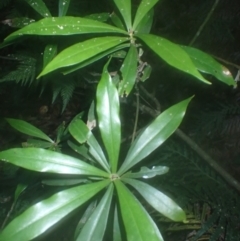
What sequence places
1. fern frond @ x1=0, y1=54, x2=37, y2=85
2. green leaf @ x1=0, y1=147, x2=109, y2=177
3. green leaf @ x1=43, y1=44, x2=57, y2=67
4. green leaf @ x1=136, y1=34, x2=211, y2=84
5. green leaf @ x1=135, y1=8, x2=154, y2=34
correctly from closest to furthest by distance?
green leaf @ x1=136, y1=34, x2=211, y2=84, green leaf @ x1=0, y1=147, x2=109, y2=177, green leaf @ x1=135, y1=8, x2=154, y2=34, green leaf @ x1=43, y1=44, x2=57, y2=67, fern frond @ x1=0, y1=54, x2=37, y2=85

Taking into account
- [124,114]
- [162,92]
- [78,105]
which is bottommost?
[124,114]

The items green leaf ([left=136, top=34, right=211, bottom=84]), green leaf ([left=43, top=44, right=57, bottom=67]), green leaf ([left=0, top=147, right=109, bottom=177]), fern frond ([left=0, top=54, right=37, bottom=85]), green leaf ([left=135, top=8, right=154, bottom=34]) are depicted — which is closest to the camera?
green leaf ([left=136, top=34, right=211, bottom=84])

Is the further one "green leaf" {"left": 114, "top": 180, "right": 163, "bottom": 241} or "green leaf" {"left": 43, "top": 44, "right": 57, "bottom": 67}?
"green leaf" {"left": 43, "top": 44, "right": 57, "bottom": 67}

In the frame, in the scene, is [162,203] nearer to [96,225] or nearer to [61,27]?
[96,225]

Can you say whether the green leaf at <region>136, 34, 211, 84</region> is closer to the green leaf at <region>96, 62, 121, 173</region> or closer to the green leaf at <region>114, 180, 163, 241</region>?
the green leaf at <region>96, 62, 121, 173</region>

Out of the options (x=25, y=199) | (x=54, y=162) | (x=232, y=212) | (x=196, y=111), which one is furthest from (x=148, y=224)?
(x=196, y=111)

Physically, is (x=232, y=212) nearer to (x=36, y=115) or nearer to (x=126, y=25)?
(x=126, y=25)

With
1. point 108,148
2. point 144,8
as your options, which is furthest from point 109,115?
point 144,8

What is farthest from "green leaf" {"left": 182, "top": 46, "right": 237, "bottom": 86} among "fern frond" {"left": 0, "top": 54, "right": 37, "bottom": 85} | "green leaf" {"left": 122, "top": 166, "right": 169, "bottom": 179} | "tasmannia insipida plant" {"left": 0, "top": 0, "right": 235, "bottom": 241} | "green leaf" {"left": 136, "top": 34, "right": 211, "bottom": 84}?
"fern frond" {"left": 0, "top": 54, "right": 37, "bottom": 85}
